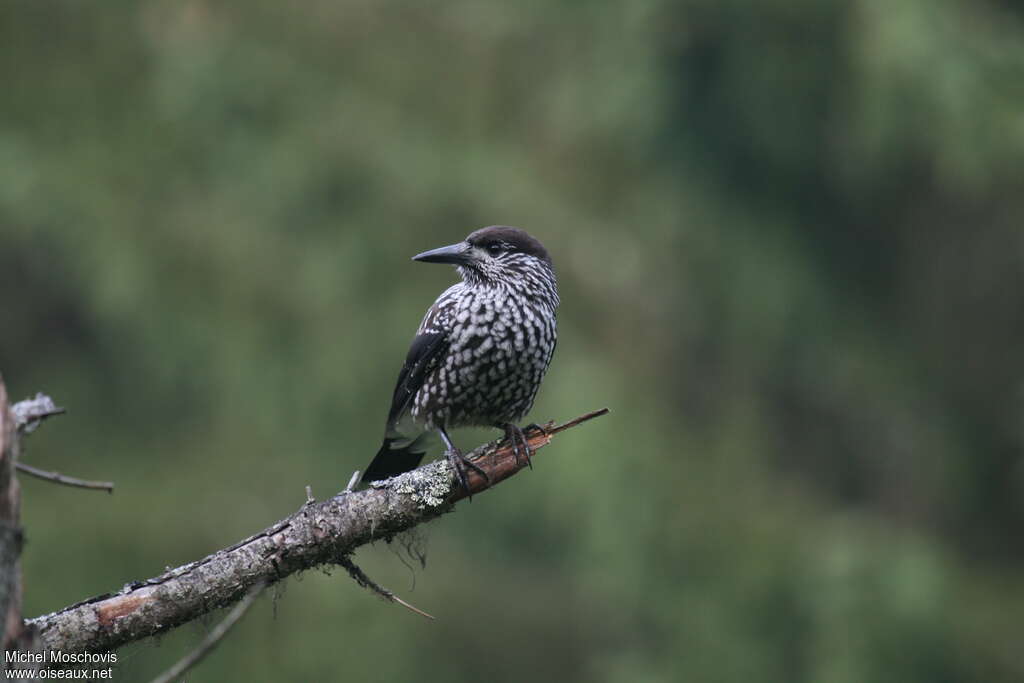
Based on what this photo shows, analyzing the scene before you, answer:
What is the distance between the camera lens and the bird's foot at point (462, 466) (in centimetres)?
355

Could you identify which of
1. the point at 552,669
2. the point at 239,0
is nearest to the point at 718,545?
the point at 552,669

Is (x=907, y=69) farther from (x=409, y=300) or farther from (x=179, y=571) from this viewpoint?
(x=179, y=571)

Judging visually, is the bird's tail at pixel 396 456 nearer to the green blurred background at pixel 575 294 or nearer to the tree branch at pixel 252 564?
the tree branch at pixel 252 564

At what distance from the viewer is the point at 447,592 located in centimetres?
773

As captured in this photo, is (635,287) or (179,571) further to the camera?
(635,287)

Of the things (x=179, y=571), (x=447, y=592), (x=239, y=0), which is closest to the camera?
(x=179, y=571)

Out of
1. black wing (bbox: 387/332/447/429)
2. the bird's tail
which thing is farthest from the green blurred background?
black wing (bbox: 387/332/447/429)

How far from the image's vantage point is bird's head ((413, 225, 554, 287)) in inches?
181

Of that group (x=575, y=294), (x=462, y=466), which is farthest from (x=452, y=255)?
(x=575, y=294)

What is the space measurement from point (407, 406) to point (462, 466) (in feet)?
3.05

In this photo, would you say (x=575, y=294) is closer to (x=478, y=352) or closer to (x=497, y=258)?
(x=497, y=258)

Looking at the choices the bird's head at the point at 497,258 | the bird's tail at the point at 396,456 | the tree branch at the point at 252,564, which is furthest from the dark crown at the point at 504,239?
the tree branch at the point at 252,564

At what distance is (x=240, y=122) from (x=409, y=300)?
1.73m

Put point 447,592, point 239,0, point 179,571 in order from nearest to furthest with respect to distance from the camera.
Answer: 1. point 179,571
2. point 447,592
3. point 239,0
